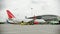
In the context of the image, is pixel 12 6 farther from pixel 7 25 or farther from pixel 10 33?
pixel 10 33

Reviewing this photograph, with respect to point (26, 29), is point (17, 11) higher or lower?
higher

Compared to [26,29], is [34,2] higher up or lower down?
higher up

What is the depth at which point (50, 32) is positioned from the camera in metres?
1.95

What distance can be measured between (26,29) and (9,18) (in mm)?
355

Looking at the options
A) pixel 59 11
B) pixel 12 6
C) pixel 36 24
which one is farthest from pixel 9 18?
pixel 59 11

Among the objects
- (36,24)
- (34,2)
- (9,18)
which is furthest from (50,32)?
(9,18)

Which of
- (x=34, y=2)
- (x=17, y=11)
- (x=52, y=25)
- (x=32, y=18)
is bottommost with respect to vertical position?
(x=52, y=25)

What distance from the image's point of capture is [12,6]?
195 cm

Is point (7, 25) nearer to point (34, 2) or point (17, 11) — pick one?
point (17, 11)

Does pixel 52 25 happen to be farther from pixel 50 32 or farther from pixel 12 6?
pixel 12 6

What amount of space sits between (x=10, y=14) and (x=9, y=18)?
0.07 metres

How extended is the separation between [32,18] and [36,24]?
127 mm

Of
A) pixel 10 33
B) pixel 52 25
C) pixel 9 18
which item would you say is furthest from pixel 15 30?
pixel 52 25

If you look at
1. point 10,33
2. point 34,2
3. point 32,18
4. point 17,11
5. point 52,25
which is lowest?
point 10,33
